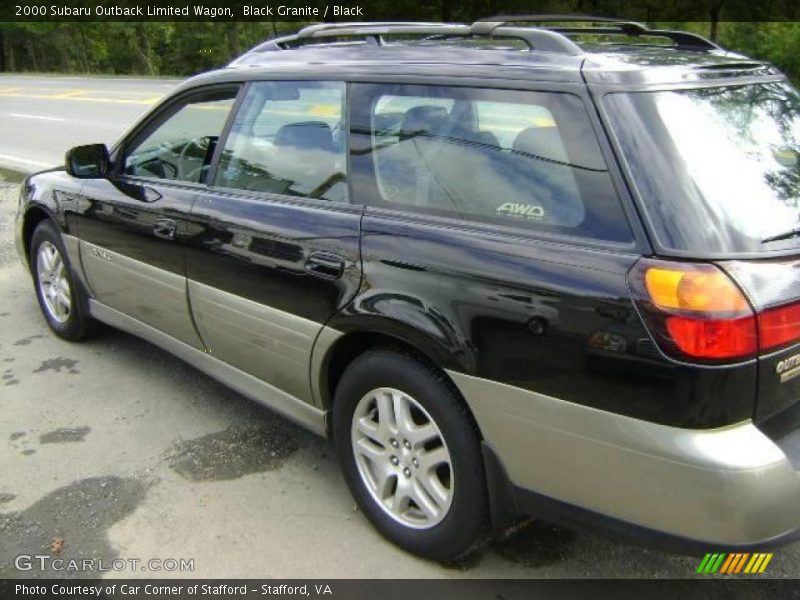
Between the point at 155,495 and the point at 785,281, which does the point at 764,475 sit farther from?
the point at 155,495

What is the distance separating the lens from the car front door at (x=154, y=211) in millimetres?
3533

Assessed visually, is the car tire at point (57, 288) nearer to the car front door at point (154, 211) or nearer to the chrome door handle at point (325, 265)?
the car front door at point (154, 211)

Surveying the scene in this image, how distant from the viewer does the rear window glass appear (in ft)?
6.77

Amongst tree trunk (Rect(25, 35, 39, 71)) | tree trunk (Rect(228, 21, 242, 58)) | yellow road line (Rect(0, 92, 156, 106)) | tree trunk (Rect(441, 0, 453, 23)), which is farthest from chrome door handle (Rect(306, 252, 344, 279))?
tree trunk (Rect(25, 35, 39, 71))

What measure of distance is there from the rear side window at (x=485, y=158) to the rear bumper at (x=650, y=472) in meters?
0.55

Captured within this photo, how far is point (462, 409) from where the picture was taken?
244cm

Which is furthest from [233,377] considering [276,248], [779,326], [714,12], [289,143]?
[714,12]

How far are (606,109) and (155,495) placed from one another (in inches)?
91.0

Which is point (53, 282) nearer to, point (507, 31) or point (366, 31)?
point (366, 31)

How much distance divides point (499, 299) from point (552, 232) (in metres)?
0.25

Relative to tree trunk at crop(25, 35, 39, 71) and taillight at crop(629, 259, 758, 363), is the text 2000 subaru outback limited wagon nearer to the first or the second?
taillight at crop(629, 259, 758, 363)

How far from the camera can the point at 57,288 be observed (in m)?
4.72

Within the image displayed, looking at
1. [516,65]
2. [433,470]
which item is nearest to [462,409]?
[433,470]

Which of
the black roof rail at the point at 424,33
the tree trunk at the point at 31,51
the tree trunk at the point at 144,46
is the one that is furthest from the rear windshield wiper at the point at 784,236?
the tree trunk at the point at 31,51
